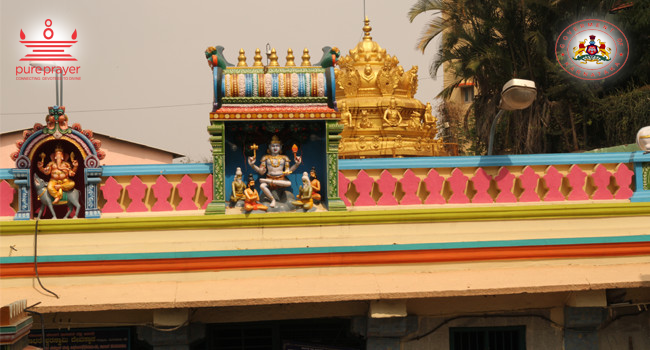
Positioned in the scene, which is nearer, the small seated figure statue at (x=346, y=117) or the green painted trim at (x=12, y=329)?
the green painted trim at (x=12, y=329)

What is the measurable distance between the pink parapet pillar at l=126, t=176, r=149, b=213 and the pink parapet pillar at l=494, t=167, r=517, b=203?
417cm

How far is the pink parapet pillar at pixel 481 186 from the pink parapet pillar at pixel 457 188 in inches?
4.9

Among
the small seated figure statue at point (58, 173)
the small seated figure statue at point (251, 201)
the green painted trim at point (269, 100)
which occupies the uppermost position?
the green painted trim at point (269, 100)

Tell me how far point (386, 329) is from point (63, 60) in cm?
802

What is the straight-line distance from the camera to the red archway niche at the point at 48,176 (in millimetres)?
8258

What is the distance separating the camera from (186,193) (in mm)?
8406

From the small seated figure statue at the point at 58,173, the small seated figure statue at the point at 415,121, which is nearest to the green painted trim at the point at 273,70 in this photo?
the small seated figure statue at the point at 58,173

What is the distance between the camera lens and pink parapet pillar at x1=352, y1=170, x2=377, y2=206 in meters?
8.62

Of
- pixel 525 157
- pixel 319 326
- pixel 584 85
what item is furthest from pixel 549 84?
pixel 319 326

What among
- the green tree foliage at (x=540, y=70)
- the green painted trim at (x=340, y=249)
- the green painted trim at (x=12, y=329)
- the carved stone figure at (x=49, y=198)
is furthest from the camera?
the green tree foliage at (x=540, y=70)

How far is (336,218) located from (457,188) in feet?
5.12

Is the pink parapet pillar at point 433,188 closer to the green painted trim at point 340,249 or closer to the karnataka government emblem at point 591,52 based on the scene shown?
the green painted trim at point 340,249

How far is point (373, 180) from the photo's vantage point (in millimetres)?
8695


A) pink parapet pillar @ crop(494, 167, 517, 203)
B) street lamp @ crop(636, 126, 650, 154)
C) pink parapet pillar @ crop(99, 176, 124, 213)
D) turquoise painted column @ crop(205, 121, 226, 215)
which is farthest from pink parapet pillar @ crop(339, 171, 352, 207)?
street lamp @ crop(636, 126, 650, 154)
